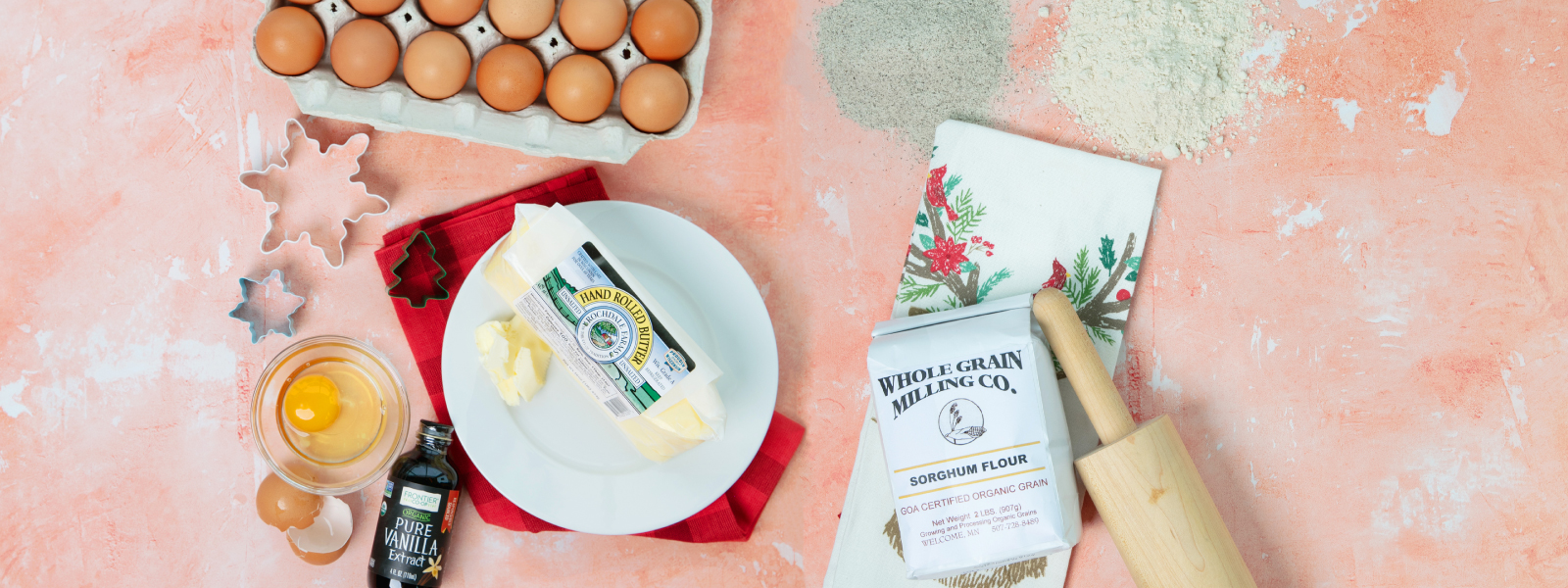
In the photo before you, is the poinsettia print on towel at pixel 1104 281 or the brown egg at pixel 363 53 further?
the poinsettia print on towel at pixel 1104 281

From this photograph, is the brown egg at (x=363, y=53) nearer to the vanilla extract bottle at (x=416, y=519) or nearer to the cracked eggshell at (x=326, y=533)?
the vanilla extract bottle at (x=416, y=519)

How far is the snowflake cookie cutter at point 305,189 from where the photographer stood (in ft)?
3.61

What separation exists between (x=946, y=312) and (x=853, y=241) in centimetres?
18

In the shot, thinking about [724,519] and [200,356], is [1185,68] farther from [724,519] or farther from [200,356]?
[200,356]

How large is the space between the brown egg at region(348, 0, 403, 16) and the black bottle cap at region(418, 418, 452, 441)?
541 millimetres

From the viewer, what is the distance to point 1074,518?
980mm

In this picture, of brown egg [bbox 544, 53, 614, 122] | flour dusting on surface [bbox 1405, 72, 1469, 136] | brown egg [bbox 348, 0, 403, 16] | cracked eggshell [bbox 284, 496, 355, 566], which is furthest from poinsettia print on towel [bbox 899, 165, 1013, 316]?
cracked eggshell [bbox 284, 496, 355, 566]

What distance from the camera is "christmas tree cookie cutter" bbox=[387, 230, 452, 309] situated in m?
1.09

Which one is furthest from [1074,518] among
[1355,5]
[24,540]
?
[24,540]

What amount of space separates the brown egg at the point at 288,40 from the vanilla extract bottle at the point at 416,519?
19.2 inches

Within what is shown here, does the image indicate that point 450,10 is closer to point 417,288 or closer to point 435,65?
point 435,65

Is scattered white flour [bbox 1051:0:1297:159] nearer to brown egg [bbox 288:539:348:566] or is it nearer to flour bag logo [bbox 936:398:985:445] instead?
flour bag logo [bbox 936:398:985:445]

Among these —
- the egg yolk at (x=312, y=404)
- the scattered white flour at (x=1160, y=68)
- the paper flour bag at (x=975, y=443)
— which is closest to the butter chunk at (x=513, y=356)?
the egg yolk at (x=312, y=404)

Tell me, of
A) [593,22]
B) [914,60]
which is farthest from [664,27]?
[914,60]
